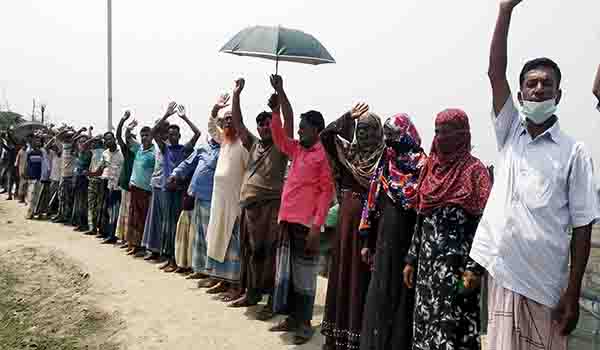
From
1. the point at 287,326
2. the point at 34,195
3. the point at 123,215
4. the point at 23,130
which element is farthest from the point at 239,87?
the point at 23,130

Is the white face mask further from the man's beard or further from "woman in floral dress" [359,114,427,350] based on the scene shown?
the man's beard

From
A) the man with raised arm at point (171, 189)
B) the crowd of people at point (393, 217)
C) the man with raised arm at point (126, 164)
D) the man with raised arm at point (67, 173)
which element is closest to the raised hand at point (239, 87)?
the crowd of people at point (393, 217)

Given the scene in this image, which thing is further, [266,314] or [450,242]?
[266,314]

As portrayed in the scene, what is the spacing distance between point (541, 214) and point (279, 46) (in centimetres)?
352

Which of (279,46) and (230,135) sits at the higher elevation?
(279,46)

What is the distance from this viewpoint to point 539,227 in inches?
102

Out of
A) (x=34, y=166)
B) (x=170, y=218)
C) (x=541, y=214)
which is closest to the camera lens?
(x=541, y=214)

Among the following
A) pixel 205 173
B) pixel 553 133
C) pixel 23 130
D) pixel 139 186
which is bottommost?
pixel 139 186

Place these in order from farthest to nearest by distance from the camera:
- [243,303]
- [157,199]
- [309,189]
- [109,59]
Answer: [109,59]
[157,199]
[243,303]
[309,189]

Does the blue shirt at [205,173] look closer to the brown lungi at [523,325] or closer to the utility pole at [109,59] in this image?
the brown lungi at [523,325]

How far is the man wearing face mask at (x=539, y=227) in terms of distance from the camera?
100 inches

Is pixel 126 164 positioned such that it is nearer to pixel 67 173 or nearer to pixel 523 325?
pixel 67 173

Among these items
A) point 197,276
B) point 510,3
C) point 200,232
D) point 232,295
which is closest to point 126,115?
point 200,232

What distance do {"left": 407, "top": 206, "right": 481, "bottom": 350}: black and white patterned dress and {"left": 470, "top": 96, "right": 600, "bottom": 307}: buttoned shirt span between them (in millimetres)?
392
